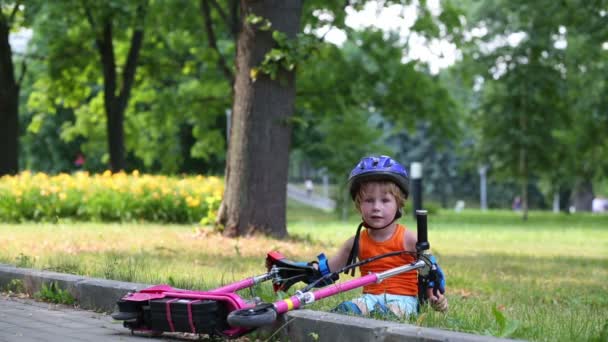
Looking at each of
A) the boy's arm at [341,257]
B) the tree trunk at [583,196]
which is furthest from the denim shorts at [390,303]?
the tree trunk at [583,196]

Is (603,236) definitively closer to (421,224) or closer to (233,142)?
(233,142)

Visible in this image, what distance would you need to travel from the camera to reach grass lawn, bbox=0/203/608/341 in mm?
5934

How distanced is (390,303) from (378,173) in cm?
78

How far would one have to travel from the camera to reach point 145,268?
30.9 ft

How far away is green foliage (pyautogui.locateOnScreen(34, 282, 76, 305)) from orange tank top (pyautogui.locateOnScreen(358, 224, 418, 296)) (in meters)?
2.69

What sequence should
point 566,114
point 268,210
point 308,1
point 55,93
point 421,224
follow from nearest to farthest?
point 421,224, point 268,210, point 308,1, point 55,93, point 566,114

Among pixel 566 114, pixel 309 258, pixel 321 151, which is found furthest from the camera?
pixel 321 151

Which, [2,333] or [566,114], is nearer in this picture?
[2,333]

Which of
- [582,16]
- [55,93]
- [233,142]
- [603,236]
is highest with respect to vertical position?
[582,16]

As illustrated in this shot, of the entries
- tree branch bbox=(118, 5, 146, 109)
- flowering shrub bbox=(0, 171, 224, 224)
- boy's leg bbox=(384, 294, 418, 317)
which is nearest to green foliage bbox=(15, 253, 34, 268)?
boy's leg bbox=(384, 294, 418, 317)

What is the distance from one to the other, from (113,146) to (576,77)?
19.0 metres

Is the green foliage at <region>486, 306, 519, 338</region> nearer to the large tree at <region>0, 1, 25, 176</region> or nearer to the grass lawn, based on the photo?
the grass lawn

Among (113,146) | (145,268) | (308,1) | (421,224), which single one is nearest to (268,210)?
(145,268)

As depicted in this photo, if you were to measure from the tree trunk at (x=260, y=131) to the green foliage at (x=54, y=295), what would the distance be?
6075mm
